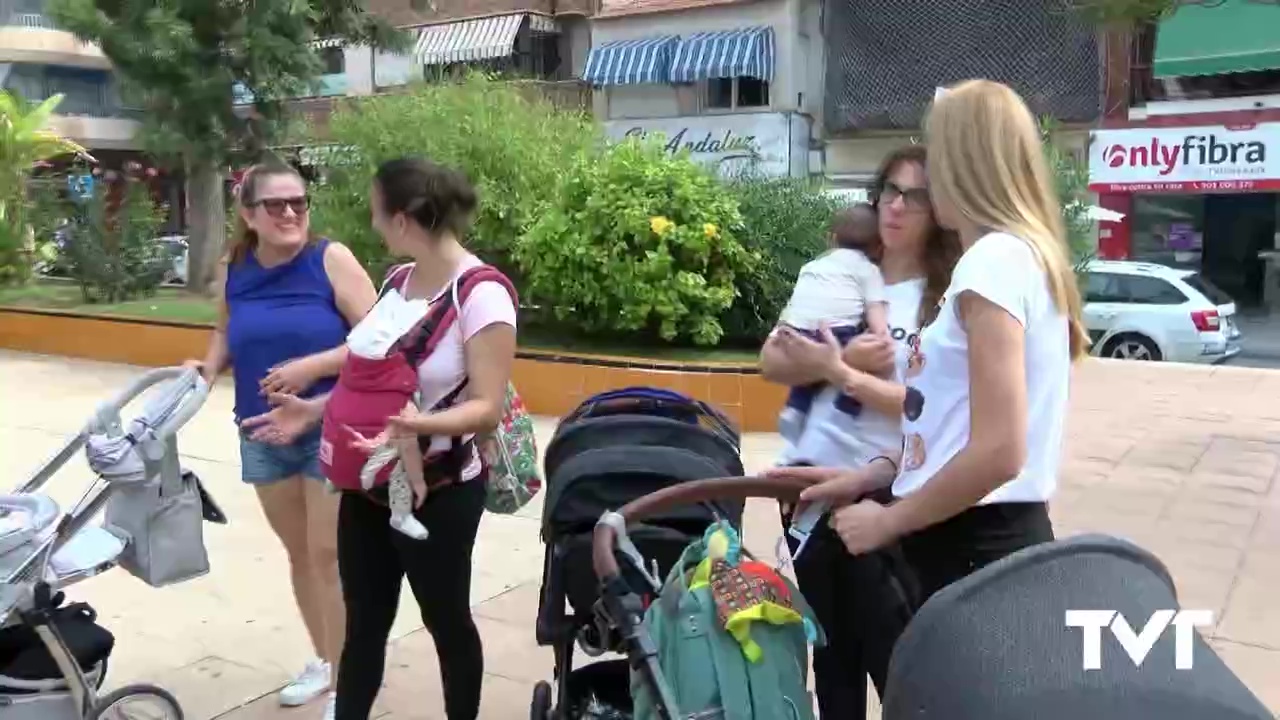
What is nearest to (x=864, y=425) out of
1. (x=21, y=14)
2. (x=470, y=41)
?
(x=470, y=41)

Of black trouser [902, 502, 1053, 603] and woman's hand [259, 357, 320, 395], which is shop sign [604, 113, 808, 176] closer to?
woman's hand [259, 357, 320, 395]

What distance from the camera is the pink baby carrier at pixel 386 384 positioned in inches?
114

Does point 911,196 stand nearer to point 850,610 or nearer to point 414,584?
point 850,610

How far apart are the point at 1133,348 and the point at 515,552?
10.7 m

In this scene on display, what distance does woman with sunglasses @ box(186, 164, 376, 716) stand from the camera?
3.42 m

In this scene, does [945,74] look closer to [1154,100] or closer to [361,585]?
[1154,100]

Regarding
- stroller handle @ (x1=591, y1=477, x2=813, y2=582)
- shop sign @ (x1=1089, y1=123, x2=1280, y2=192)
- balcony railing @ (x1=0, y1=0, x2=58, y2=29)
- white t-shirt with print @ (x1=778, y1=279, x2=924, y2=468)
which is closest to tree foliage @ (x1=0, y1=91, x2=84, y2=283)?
white t-shirt with print @ (x1=778, y1=279, x2=924, y2=468)

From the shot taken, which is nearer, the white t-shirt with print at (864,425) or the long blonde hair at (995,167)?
the long blonde hair at (995,167)

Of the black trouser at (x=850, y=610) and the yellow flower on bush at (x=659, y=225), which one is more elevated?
the yellow flower on bush at (x=659, y=225)

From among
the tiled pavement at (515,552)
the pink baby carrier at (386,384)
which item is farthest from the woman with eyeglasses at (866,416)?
the tiled pavement at (515,552)

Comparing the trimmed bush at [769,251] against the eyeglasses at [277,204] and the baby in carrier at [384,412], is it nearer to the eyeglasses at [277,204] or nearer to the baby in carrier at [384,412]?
the eyeglasses at [277,204]

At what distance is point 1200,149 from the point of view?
19469 mm

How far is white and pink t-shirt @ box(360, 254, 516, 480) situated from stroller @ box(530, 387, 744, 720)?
13.4 inches
